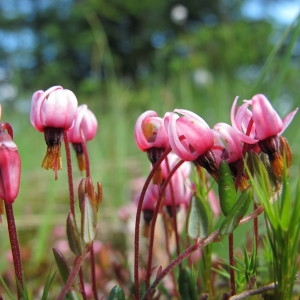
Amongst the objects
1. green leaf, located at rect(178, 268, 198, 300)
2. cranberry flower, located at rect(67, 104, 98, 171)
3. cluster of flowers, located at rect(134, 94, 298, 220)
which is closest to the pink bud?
cluster of flowers, located at rect(134, 94, 298, 220)

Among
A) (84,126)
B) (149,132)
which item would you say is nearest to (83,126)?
(84,126)

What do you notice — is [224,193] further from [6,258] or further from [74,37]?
[74,37]

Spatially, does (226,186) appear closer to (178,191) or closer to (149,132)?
(149,132)

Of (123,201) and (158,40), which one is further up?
(158,40)

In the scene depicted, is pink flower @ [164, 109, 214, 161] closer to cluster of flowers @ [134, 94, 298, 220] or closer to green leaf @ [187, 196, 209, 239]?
cluster of flowers @ [134, 94, 298, 220]

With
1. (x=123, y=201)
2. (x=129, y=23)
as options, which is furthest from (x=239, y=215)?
(x=129, y=23)

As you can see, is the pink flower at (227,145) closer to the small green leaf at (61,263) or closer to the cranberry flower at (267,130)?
the cranberry flower at (267,130)
